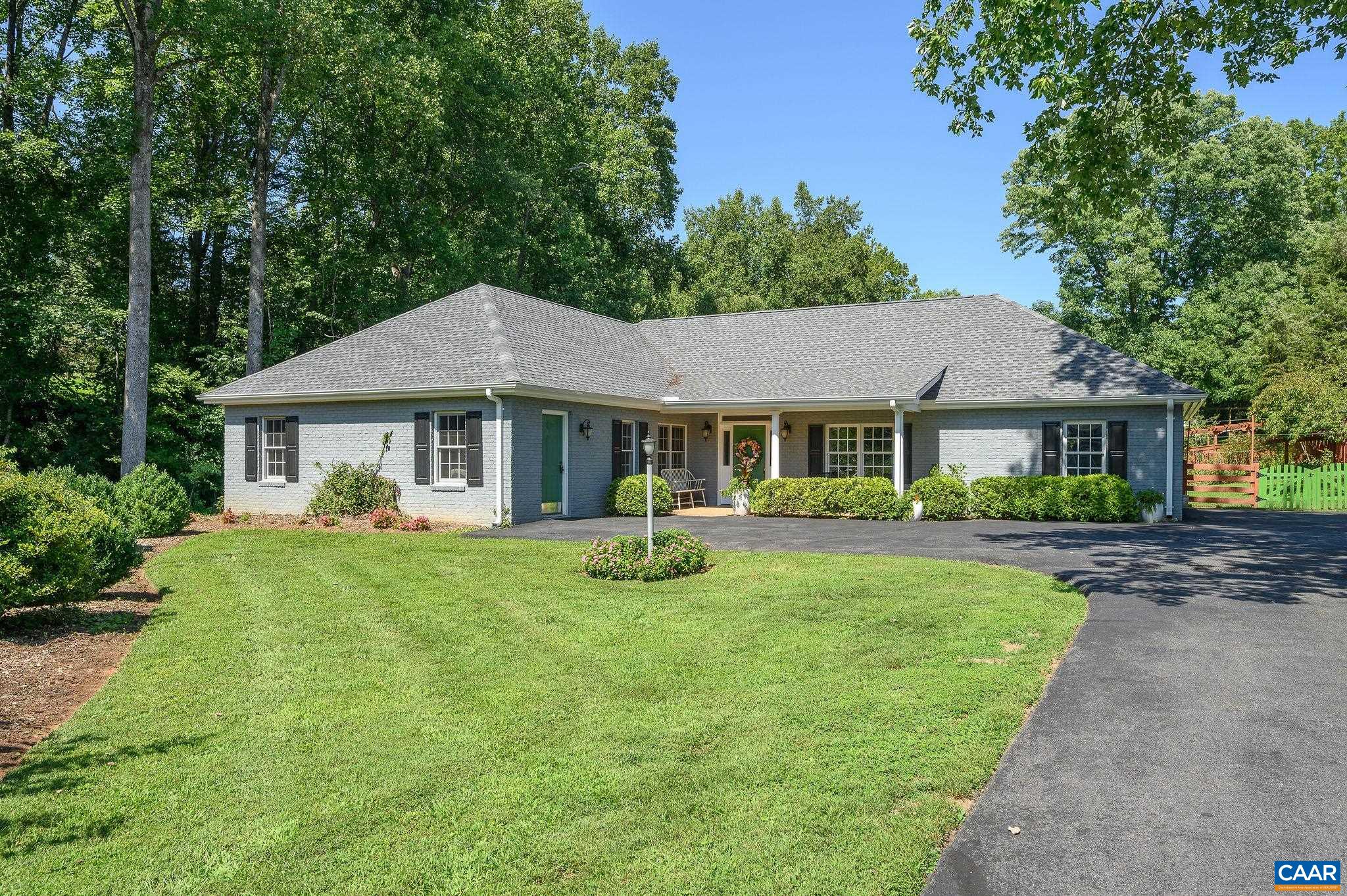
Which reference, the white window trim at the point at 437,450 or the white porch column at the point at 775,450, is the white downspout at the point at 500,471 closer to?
the white window trim at the point at 437,450

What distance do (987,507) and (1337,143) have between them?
50.1 feet

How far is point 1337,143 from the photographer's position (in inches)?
879

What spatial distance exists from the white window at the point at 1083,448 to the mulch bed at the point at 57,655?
17.8 meters

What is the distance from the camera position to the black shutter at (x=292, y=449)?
1891 centimetres

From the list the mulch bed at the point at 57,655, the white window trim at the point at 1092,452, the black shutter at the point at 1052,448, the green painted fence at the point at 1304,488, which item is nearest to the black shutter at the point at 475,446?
the mulch bed at the point at 57,655

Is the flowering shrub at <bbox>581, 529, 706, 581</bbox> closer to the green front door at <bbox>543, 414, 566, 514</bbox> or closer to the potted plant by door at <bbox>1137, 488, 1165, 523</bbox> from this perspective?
the green front door at <bbox>543, 414, 566, 514</bbox>

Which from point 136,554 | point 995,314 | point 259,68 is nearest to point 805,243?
point 995,314

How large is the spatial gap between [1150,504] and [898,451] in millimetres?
5304

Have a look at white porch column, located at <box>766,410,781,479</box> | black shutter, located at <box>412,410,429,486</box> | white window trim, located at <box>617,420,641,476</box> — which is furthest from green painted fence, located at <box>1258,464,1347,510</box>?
black shutter, located at <box>412,410,429,486</box>

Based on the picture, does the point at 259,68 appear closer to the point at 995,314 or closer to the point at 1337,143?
the point at 995,314

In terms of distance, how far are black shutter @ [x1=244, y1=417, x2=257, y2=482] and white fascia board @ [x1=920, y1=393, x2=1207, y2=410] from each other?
15.9 meters

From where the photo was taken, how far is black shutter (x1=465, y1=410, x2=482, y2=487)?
16688 millimetres

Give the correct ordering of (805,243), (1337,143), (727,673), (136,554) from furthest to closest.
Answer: (805,243) < (1337,143) < (136,554) < (727,673)

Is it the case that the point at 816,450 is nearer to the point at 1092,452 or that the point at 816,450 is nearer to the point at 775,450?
the point at 775,450
